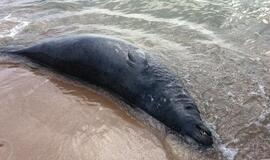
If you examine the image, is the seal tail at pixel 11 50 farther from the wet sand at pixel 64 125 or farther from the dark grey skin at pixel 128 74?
the wet sand at pixel 64 125

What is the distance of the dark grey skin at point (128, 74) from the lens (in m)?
3.77

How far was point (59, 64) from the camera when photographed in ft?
16.3

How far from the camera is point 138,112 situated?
414 cm

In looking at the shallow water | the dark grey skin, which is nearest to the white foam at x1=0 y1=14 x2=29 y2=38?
the shallow water

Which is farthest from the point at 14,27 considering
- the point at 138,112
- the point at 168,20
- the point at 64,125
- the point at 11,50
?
the point at 138,112

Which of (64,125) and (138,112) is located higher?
(64,125)

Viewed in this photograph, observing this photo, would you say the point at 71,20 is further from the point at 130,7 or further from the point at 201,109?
the point at 201,109

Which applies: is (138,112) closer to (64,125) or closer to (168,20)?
(64,125)

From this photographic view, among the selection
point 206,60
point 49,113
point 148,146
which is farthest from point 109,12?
point 148,146

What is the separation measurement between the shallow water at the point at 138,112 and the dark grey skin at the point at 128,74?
123mm

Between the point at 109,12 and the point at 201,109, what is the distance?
3.36 m

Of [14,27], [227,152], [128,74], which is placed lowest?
[14,27]

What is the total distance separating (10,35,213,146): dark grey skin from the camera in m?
3.77

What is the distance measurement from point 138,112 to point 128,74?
1.57 ft
